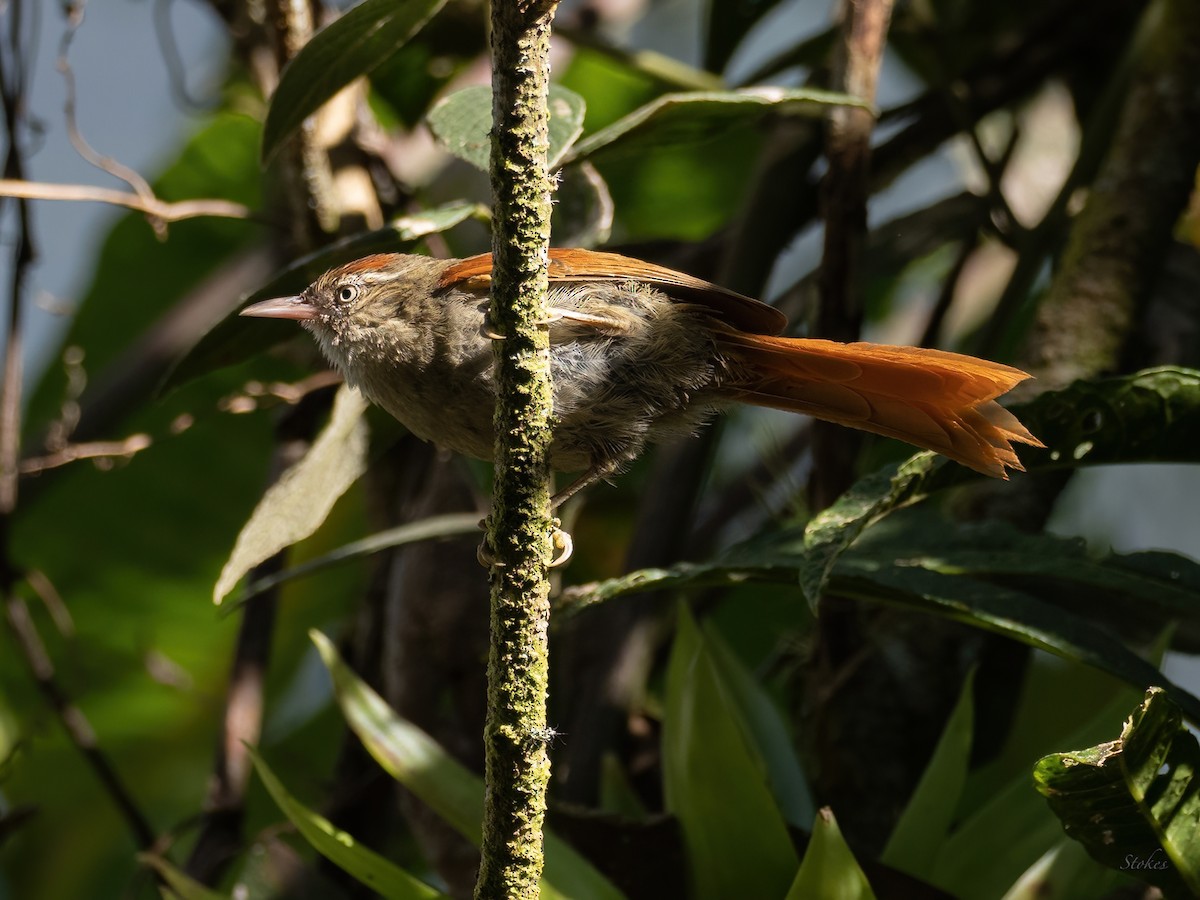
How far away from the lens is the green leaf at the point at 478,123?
173 centimetres

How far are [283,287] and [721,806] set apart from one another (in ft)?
3.11

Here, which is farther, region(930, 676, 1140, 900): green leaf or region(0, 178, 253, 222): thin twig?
region(0, 178, 253, 222): thin twig

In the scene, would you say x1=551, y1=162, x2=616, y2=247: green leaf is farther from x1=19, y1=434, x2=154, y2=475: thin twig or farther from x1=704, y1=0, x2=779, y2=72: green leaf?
x1=19, y1=434, x2=154, y2=475: thin twig

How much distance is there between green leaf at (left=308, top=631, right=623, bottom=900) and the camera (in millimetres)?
1575

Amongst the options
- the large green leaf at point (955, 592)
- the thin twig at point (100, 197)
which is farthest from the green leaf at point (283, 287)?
the large green leaf at point (955, 592)

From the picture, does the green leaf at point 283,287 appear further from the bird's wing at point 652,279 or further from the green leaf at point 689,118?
the green leaf at point 689,118

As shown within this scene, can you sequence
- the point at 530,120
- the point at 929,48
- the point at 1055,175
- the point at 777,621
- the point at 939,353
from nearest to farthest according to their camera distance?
the point at 530,120 < the point at 939,353 < the point at 929,48 < the point at 777,621 < the point at 1055,175

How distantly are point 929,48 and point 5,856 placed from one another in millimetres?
2935

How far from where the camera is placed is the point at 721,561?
1.67 metres

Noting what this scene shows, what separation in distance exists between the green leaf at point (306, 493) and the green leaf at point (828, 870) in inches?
28.4

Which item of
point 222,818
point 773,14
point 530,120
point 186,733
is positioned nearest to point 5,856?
point 186,733

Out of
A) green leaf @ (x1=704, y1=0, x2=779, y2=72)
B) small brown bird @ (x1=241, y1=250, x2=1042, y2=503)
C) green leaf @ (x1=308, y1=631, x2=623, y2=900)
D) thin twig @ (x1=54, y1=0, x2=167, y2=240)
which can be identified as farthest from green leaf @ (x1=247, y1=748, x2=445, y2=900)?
green leaf @ (x1=704, y1=0, x2=779, y2=72)

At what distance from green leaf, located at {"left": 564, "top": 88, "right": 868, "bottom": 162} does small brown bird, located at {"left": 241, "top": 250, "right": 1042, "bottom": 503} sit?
0.16 meters

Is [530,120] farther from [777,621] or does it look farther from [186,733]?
[186,733]
